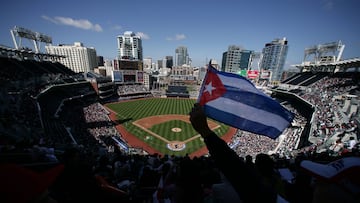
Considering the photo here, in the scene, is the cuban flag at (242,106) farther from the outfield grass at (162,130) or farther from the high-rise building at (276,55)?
the high-rise building at (276,55)

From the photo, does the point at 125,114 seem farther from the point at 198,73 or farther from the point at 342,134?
the point at 198,73

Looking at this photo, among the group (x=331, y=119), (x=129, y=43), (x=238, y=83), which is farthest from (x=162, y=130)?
(x=129, y=43)

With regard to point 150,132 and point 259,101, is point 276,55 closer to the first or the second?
point 150,132

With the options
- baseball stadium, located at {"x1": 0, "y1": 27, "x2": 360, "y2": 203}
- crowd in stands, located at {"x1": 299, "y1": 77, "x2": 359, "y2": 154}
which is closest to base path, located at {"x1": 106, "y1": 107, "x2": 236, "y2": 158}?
baseball stadium, located at {"x1": 0, "y1": 27, "x2": 360, "y2": 203}

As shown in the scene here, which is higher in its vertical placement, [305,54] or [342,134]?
[305,54]

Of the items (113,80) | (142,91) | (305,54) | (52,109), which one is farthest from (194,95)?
(52,109)

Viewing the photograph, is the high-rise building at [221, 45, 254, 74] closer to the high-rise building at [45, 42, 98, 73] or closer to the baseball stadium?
the baseball stadium
